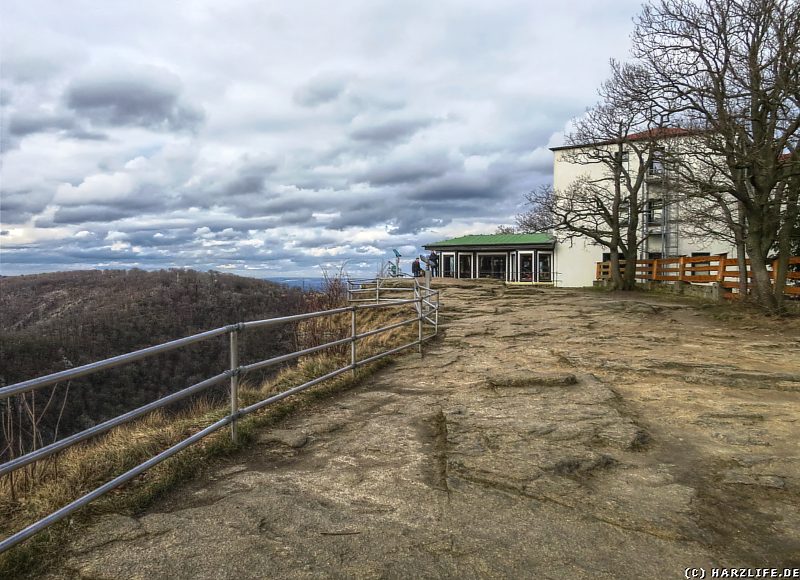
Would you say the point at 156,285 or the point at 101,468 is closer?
the point at 101,468

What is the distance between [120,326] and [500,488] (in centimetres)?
10111

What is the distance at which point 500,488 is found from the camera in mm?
3529

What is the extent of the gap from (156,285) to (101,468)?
135607 millimetres

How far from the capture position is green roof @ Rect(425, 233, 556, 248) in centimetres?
4109

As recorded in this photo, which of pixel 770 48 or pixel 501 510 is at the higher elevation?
pixel 770 48

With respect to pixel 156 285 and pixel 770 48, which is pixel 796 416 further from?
pixel 156 285

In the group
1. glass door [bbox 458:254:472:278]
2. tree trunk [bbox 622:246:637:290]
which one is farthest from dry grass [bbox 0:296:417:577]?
→ glass door [bbox 458:254:472:278]

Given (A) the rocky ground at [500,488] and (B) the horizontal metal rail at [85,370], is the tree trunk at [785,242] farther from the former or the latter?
(B) the horizontal metal rail at [85,370]

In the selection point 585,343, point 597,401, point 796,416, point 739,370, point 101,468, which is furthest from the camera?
point 585,343

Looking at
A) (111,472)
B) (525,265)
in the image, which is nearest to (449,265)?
(525,265)

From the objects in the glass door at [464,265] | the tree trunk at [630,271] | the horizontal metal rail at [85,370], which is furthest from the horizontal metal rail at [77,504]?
the glass door at [464,265]

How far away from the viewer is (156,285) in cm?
12656

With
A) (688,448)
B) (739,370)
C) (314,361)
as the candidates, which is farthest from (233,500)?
(739,370)

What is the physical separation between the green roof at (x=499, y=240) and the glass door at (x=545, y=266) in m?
1.18
